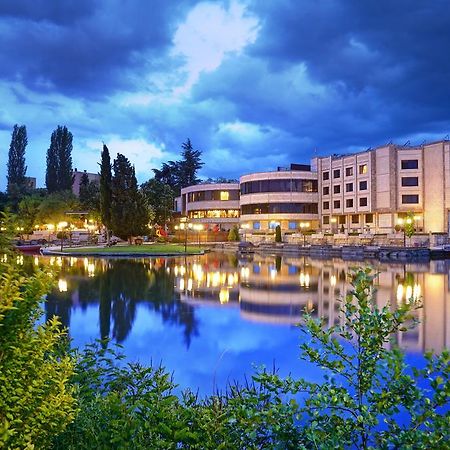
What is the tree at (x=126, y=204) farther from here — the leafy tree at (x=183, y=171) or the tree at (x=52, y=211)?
the leafy tree at (x=183, y=171)

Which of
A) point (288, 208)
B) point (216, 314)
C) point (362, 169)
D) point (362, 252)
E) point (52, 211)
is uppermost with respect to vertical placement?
point (362, 169)

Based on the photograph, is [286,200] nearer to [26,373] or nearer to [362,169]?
[362,169]

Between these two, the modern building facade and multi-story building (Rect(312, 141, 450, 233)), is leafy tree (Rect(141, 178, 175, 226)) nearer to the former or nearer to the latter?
the modern building facade

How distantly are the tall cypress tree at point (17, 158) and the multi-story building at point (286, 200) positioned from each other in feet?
157

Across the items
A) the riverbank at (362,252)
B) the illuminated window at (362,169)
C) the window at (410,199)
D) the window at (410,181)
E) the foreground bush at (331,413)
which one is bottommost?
the riverbank at (362,252)

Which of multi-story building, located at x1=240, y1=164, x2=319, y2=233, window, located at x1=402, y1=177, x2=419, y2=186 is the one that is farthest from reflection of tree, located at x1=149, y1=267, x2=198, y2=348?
multi-story building, located at x1=240, y1=164, x2=319, y2=233

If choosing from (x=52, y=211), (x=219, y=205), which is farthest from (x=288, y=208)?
(x=52, y=211)

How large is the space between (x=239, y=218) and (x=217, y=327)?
74164mm

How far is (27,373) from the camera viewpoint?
10.5 feet

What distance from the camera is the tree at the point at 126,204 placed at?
174 feet

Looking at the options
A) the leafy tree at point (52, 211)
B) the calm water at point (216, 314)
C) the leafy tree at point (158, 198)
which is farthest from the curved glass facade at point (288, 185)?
the calm water at point (216, 314)

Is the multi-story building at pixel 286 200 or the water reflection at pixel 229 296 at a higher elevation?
the multi-story building at pixel 286 200

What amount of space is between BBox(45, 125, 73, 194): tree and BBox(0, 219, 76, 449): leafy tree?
95844 millimetres

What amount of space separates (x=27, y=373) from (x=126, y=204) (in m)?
51.0
